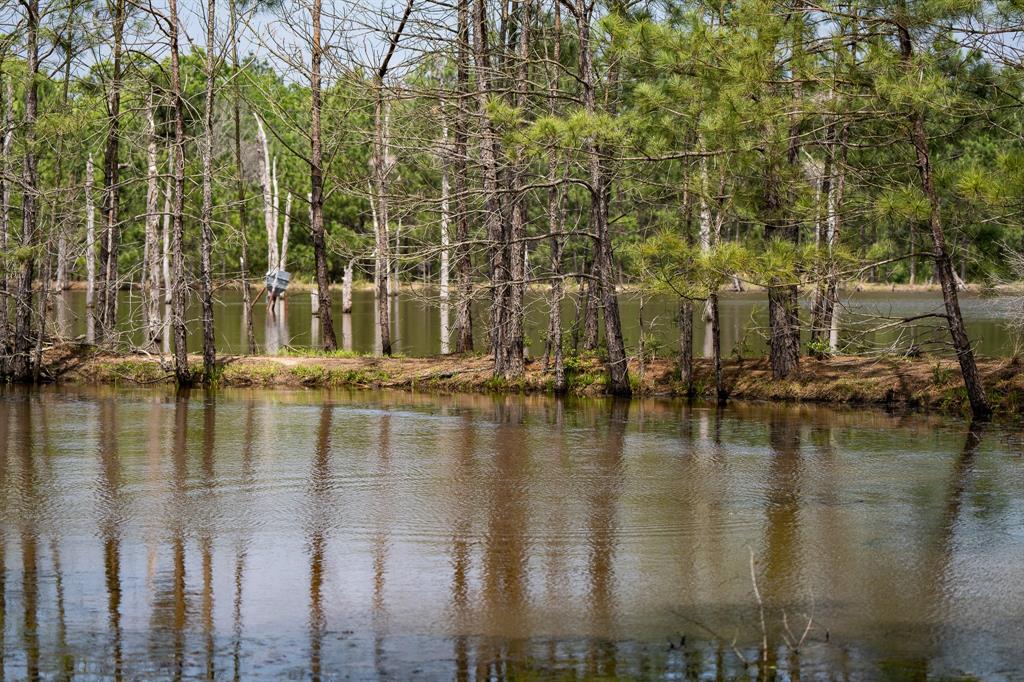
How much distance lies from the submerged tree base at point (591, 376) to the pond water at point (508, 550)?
88.1 inches

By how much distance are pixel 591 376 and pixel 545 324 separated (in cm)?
1678

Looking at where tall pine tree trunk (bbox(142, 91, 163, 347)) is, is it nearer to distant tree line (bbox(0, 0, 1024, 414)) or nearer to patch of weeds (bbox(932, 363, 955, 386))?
distant tree line (bbox(0, 0, 1024, 414))

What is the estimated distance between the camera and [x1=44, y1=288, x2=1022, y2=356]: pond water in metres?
22.4

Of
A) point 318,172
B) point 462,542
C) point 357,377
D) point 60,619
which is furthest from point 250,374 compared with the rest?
point 60,619

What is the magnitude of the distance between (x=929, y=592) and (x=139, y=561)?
5781mm

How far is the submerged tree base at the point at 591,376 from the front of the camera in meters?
18.5

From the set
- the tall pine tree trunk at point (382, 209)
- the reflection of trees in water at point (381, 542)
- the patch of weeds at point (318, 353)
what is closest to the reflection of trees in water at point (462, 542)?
Answer: the reflection of trees in water at point (381, 542)

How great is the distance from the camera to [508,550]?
9.55 metres

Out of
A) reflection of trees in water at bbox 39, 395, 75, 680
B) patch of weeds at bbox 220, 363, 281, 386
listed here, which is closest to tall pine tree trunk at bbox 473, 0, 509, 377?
patch of weeds at bbox 220, 363, 281, 386

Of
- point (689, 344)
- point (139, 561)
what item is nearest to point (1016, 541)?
point (139, 561)

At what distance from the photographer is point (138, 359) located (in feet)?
74.5

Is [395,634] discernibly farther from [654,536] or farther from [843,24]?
[843,24]

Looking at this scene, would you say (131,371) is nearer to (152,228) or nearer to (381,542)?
(152,228)

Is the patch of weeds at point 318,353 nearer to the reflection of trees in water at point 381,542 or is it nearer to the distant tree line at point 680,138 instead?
the distant tree line at point 680,138
